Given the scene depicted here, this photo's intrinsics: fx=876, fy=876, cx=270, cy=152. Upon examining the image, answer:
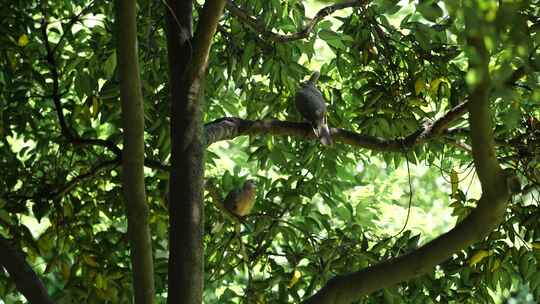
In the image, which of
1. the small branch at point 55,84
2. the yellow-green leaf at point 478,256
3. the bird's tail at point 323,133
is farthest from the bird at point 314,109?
the small branch at point 55,84

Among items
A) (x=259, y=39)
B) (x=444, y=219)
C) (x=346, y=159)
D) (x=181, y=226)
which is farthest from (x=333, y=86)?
(x=444, y=219)

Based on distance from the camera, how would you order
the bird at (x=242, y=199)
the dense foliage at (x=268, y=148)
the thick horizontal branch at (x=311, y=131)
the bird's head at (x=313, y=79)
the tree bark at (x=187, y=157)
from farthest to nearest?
the bird's head at (x=313, y=79) < the bird at (x=242, y=199) < the dense foliage at (x=268, y=148) < the thick horizontal branch at (x=311, y=131) < the tree bark at (x=187, y=157)

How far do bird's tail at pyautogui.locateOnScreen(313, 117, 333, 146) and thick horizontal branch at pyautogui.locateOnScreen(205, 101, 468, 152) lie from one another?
30 mm

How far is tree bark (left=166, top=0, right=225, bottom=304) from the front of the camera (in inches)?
136

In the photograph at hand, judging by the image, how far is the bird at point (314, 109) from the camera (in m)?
4.52

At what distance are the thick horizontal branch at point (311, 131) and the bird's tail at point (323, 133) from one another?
30mm

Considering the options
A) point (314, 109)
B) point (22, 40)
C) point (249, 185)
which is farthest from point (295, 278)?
point (22, 40)

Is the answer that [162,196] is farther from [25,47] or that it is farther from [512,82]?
[512,82]

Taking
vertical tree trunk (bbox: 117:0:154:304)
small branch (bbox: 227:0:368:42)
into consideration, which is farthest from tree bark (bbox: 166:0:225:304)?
small branch (bbox: 227:0:368:42)

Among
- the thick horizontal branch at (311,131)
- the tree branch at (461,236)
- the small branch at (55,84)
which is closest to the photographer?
the tree branch at (461,236)

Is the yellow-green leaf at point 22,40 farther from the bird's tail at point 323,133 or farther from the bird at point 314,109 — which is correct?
the bird's tail at point 323,133

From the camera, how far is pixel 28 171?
4.94 meters

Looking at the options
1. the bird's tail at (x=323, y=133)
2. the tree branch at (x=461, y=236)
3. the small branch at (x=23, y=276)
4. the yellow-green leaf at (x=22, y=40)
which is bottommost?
the tree branch at (x=461, y=236)

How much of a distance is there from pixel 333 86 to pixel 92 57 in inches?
66.9
